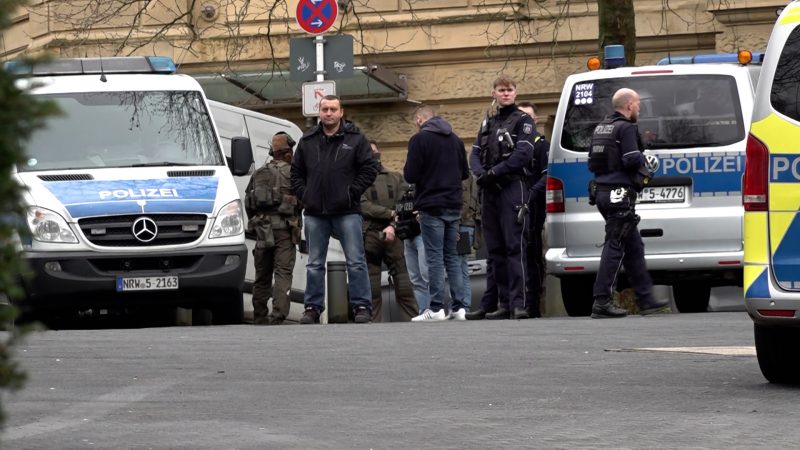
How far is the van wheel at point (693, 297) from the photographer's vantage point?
17.8 metres

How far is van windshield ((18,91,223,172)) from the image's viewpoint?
1530 cm

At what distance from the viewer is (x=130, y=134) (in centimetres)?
1559

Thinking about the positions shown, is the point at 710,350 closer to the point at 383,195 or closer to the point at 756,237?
the point at 756,237

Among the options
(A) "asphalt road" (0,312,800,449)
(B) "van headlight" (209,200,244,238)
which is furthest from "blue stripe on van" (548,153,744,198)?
(B) "van headlight" (209,200,244,238)

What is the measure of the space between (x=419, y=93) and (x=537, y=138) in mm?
11126

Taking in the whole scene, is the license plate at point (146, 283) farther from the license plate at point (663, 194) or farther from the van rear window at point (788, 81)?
the van rear window at point (788, 81)

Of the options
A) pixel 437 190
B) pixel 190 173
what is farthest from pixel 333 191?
pixel 190 173

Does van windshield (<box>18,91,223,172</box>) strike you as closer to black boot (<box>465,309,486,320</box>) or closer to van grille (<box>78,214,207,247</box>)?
van grille (<box>78,214,207,247</box>)

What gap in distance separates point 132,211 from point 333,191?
171cm

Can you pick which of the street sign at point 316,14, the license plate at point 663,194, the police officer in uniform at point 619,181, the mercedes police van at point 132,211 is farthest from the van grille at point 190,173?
the license plate at point 663,194

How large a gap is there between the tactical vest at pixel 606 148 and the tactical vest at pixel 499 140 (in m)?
0.93

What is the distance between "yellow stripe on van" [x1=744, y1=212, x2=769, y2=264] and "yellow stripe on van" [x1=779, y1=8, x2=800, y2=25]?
0.93 meters

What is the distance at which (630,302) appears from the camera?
738 inches

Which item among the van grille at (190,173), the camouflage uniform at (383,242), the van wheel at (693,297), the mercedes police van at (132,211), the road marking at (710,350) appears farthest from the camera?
the van wheel at (693,297)
